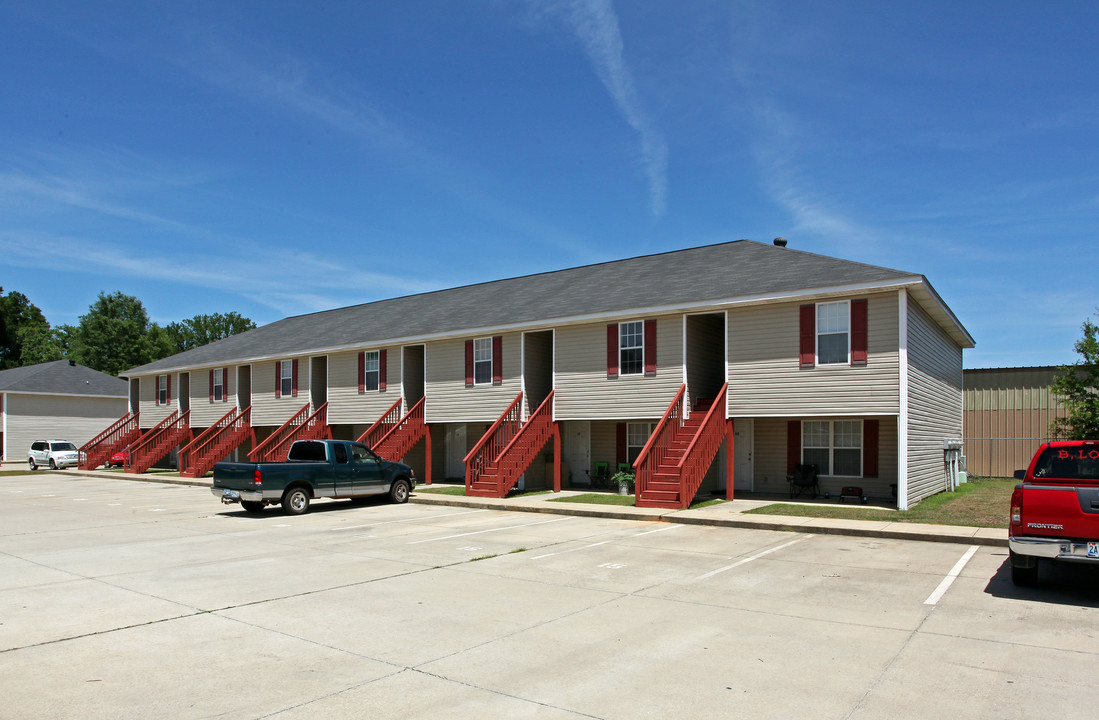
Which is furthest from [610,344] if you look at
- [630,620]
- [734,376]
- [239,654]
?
[239,654]

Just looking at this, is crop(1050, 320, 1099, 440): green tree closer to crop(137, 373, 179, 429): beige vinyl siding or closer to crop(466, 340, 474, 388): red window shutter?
crop(466, 340, 474, 388): red window shutter

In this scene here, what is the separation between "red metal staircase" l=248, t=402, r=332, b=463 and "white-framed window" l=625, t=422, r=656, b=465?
1281 centimetres

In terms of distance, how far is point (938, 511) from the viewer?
646 inches

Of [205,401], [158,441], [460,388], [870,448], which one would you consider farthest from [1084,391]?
[158,441]

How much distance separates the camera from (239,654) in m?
6.66

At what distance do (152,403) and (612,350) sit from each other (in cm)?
3079

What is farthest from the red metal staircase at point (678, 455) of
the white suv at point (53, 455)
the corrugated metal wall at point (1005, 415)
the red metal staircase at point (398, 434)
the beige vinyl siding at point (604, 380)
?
the white suv at point (53, 455)

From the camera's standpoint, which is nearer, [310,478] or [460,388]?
[310,478]

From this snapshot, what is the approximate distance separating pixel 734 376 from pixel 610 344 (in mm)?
3996

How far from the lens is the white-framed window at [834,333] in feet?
58.2

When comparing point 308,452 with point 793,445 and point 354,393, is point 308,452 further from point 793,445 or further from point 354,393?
point 793,445

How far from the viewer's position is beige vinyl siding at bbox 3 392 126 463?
47656mm

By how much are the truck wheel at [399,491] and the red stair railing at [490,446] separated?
1.82 metres

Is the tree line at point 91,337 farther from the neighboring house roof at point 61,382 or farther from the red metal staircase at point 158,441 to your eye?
the red metal staircase at point 158,441
